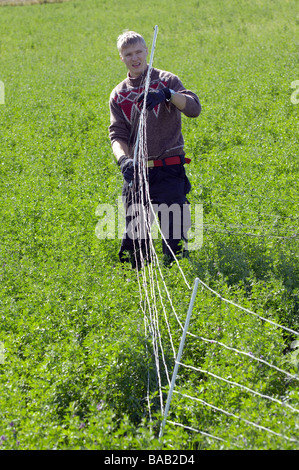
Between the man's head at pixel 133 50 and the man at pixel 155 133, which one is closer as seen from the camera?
the man's head at pixel 133 50

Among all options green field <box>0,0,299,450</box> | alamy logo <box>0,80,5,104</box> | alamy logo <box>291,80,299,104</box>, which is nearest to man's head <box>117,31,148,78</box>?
green field <box>0,0,299,450</box>

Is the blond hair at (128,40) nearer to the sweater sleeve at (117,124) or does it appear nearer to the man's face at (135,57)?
the man's face at (135,57)

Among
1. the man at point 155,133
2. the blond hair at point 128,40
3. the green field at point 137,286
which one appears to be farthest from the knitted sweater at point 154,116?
the green field at point 137,286

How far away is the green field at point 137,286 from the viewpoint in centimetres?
325

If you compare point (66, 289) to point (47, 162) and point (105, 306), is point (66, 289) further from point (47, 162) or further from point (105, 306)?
point (47, 162)

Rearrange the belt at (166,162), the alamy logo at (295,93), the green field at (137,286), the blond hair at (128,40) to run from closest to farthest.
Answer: the green field at (137,286) → the blond hair at (128,40) → the belt at (166,162) → the alamy logo at (295,93)

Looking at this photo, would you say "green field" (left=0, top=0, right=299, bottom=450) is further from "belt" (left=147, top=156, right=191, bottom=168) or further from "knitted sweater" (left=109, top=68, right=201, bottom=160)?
"knitted sweater" (left=109, top=68, right=201, bottom=160)

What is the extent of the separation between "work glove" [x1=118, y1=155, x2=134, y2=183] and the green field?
0.92 meters

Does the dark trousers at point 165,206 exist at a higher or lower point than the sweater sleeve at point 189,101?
lower

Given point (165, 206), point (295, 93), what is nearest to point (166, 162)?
point (165, 206)

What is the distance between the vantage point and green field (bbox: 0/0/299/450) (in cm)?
325

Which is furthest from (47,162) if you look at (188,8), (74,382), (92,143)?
(188,8)

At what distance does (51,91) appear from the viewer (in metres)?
16.7
